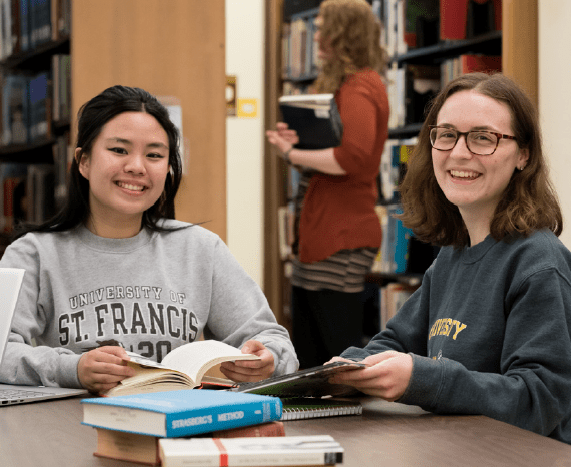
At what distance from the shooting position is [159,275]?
5.03 ft

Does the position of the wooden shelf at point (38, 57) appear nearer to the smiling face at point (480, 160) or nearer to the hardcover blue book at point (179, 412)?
the smiling face at point (480, 160)

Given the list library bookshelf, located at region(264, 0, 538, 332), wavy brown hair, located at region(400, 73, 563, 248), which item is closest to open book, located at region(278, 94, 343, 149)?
library bookshelf, located at region(264, 0, 538, 332)

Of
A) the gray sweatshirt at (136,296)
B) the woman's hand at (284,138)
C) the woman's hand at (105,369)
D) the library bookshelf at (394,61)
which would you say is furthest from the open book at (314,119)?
the woman's hand at (105,369)

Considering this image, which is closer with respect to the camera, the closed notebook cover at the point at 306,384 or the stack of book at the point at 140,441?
the stack of book at the point at 140,441

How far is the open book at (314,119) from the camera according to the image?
256cm

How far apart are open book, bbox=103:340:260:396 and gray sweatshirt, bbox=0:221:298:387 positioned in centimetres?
17

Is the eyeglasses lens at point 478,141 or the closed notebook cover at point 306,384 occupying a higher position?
the eyeglasses lens at point 478,141

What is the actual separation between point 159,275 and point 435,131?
0.64 metres

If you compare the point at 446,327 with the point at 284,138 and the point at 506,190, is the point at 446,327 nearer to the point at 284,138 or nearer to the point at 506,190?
the point at 506,190

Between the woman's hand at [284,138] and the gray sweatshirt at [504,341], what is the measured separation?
1482 mm

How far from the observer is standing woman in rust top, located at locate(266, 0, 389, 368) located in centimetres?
255

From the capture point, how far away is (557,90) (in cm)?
262

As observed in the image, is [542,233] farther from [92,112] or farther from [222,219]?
[222,219]

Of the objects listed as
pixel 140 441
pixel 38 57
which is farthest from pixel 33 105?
pixel 140 441
